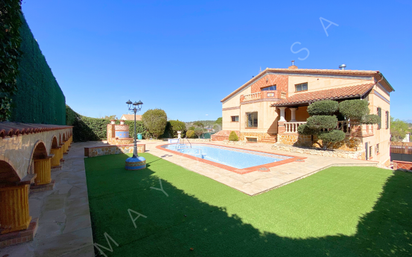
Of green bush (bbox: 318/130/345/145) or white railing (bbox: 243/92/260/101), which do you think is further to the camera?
white railing (bbox: 243/92/260/101)

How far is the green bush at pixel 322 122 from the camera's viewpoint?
10148 millimetres

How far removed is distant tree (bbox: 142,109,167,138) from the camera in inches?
943

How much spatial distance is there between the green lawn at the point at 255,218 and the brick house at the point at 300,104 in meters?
6.92

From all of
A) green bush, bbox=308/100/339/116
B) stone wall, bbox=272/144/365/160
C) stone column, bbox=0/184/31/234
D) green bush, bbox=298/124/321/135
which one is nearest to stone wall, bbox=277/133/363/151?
stone wall, bbox=272/144/365/160

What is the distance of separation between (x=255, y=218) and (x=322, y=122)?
910 cm

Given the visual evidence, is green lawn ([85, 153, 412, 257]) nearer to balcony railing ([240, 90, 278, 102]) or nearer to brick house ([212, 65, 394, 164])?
brick house ([212, 65, 394, 164])

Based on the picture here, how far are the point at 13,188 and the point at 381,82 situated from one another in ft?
65.8

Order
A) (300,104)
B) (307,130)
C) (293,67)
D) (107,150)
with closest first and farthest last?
(307,130), (107,150), (300,104), (293,67)

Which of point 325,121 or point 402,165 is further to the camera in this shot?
point 325,121

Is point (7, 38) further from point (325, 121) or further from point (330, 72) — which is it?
point (330, 72)

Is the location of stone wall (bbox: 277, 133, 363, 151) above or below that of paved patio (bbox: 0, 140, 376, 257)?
above

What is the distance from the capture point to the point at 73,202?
14.7 ft

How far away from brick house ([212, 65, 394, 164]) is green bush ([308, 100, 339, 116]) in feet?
4.45

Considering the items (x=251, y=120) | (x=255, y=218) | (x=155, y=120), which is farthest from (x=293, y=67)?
(x=255, y=218)
